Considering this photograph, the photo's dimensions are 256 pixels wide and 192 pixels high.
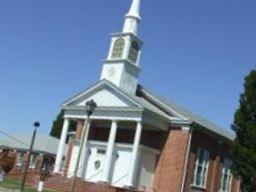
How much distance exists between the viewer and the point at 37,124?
90.2 feet

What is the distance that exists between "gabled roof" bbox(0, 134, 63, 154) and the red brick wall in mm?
21532

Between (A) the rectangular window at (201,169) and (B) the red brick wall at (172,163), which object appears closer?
(B) the red brick wall at (172,163)

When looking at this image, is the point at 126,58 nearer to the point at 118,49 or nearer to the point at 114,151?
the point at 118,49

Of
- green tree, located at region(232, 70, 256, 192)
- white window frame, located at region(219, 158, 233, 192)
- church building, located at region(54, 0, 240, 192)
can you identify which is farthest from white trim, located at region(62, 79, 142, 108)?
white window frame, located at region(219, 158, 233, 192)

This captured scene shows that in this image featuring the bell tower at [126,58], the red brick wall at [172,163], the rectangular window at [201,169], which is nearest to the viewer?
the red brick wall at [172,163]

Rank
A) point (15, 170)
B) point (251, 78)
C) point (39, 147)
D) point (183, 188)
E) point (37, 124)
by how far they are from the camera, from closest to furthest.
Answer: point (37, 124) < point (251, 78) < point (183, 188) < point (15, 170) < point (39, 147)

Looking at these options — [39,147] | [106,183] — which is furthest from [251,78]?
[39,147]

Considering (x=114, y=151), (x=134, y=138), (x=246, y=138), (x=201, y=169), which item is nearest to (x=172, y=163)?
(x=134, y=138)

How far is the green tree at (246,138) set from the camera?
1337 inches

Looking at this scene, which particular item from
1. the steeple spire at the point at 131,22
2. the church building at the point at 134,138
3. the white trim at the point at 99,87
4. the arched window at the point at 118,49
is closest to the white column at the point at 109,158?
the church building at the point at 134,138

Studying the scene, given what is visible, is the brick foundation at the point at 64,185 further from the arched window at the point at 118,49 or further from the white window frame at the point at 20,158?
the white window frame at the point at 20,158

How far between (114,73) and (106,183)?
8552mm

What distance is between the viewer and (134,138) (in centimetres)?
3931

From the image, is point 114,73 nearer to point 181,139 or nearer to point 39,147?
point 181,139
